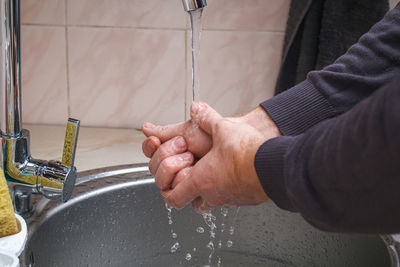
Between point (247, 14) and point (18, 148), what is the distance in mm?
647

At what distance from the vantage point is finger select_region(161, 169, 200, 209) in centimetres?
59

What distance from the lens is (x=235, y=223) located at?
84cm

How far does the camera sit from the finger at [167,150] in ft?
2.39

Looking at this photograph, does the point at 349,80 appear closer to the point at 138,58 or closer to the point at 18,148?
the point at 18,148

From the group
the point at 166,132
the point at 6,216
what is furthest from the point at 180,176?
the point at 6,216

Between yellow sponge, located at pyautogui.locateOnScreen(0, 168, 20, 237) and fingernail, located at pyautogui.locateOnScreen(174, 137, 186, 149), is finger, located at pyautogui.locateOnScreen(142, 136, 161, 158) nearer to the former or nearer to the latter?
fingernail, located at pyautogui.locateOnScreen(174, 137, 186, 149)

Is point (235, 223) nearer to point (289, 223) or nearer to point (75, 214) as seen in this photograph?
point (289, 223)

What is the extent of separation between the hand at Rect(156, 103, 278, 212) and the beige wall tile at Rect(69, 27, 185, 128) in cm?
46

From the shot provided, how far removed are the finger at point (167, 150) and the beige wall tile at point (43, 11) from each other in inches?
20.4

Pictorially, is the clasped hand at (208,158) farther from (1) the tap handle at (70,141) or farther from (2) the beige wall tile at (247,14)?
(2) the beige wall tile at (247,14)

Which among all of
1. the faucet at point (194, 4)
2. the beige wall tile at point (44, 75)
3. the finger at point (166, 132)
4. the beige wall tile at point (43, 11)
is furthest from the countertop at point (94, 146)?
the faucet at point (194, 4)

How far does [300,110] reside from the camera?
69cm

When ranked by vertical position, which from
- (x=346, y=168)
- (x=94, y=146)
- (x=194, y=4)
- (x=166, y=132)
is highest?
(x=194, y=4)

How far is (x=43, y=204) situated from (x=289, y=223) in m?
0.43
